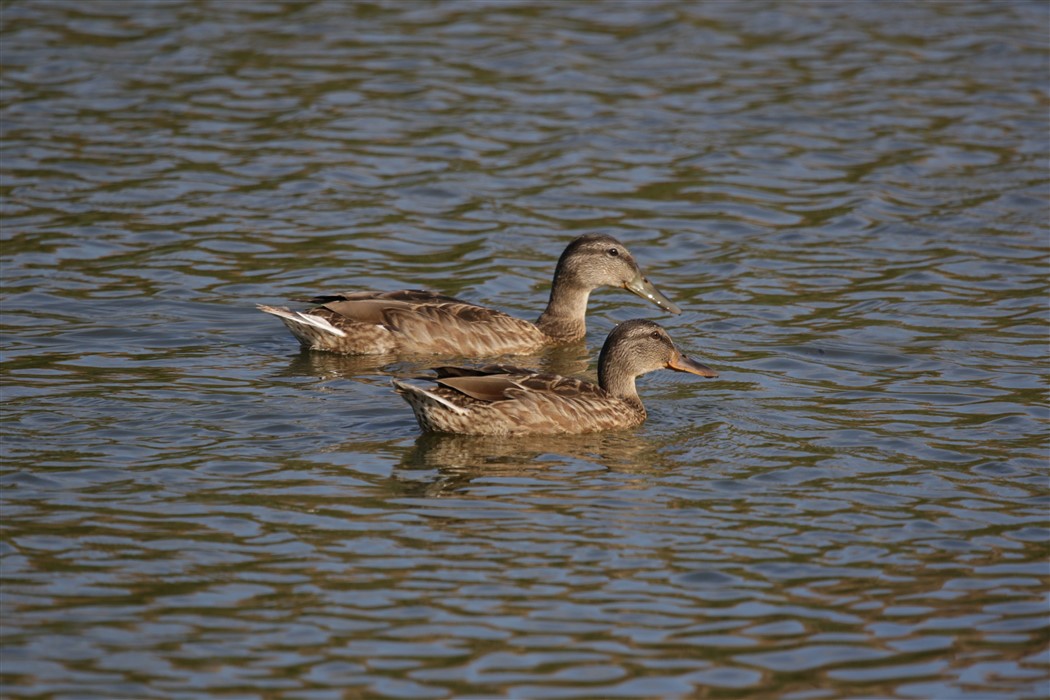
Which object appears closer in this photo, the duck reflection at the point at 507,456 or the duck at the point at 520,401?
the duck reflection at the point at 507,456

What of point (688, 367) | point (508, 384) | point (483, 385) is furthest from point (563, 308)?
point (483, 385)

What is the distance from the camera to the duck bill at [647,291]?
13930mm

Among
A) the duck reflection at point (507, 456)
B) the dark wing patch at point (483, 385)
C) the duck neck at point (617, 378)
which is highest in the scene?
the dark wing patch at point (483, 385)

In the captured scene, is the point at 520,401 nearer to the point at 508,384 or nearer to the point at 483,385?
the point at 508,384

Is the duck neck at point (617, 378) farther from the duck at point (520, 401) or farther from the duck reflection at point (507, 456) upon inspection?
the duck reflection at point (507, 456)

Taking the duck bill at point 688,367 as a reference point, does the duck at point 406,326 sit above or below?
above

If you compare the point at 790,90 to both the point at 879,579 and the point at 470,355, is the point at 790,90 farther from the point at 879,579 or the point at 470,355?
the point at 879,579

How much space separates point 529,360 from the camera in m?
13.5

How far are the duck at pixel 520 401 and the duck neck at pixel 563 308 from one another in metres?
2.23

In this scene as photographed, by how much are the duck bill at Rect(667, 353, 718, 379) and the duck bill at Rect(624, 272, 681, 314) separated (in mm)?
1951

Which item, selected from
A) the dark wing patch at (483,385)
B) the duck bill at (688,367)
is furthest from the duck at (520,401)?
the duck bill at (688,367)

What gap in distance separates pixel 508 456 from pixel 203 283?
16.8 ft

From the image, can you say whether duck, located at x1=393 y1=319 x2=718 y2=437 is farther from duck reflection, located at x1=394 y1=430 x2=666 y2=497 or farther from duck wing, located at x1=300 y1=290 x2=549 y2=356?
duck wing, located at x1=300 y1=290 x2=549 y2=356

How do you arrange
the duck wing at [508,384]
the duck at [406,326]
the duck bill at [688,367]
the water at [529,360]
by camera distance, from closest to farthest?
the water at [529,360] < the duck wing at [508,384] < the duck bill at [688,367] < the duck at [406,326]
